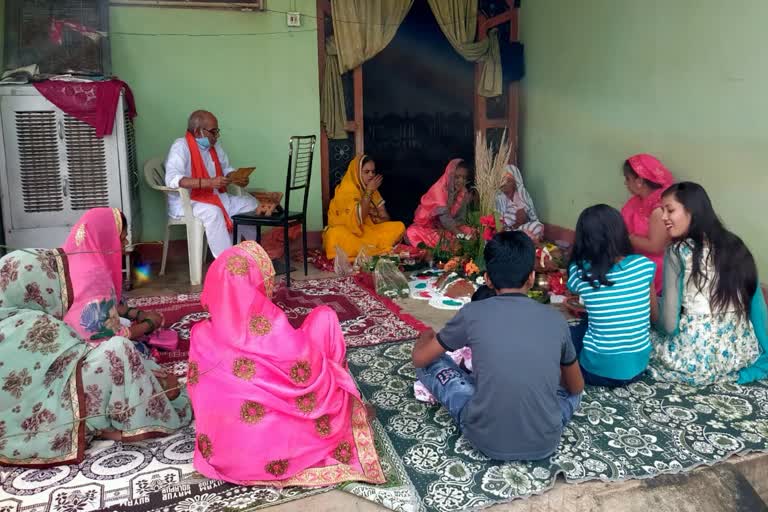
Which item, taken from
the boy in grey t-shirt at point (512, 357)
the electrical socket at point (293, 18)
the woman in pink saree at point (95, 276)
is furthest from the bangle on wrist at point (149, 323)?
the electrical socket at point (293, 18)

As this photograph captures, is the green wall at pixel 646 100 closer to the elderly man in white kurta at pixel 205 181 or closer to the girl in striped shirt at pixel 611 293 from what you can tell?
the girl in striped shirt at pixel 611 293

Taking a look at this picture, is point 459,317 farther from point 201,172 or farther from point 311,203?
point 311,203

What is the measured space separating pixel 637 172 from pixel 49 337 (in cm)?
379

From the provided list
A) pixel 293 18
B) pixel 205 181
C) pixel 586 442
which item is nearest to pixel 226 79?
pixel 293 18

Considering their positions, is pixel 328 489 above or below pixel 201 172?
below

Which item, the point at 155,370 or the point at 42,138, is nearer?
the point at 155,370

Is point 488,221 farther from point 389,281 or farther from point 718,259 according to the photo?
point 718,259

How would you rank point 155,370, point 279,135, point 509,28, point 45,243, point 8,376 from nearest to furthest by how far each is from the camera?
1. point 8,376
2. point 155,370
3. point 45,243
4. point 279,135
5. point 509,28

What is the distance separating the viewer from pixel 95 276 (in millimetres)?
2566

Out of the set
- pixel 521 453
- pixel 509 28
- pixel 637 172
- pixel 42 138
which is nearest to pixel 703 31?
pixel 637 172

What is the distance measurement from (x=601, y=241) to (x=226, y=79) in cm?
411

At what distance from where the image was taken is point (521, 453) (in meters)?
2.29

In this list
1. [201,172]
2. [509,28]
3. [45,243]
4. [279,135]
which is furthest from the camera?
[509,28]

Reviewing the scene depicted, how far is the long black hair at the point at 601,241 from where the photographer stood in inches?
107
